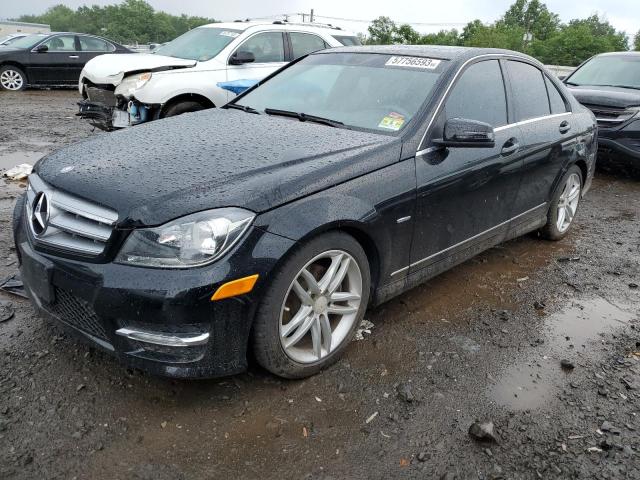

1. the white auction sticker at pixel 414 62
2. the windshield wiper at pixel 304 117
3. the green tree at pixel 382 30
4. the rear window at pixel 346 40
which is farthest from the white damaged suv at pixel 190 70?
the green tree at pixel 382 30

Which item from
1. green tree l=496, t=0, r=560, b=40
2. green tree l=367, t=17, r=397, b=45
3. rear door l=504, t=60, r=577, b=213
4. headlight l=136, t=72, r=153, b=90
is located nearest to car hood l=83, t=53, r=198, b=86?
headlight l=136, t=72, r=153, b=90

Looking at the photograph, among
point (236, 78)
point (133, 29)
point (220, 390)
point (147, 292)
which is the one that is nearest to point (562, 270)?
point (220, 390)

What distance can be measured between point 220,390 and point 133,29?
109889 mm

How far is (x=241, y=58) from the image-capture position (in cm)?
745

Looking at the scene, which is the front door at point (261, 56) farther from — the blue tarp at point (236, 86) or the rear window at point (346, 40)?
the rear window at point (346, 40)

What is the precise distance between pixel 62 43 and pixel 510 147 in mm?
13379

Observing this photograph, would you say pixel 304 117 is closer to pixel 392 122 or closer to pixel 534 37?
pixel 392 122

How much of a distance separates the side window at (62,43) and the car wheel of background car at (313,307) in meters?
13.7

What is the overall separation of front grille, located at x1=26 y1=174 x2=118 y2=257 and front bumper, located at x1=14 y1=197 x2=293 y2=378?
7 cm

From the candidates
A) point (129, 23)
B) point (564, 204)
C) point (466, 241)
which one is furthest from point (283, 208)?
point (129, 23)

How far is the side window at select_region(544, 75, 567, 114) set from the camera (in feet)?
14.7

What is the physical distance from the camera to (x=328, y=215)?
2582mm

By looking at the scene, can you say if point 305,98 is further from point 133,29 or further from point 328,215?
point 133,29

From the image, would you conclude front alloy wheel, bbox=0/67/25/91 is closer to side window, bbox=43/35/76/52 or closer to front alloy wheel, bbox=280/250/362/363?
side window, bbox=43/35/76/52
